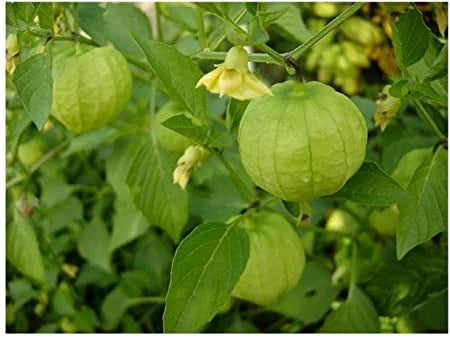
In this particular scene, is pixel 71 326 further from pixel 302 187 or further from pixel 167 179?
pixel 302 187

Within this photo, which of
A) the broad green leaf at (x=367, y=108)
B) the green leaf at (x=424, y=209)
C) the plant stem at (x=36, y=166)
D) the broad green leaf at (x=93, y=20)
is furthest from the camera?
the plant stem at (x=36, y=166)

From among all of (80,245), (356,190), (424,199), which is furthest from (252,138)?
(80,245)

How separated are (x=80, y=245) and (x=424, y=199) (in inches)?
30.2

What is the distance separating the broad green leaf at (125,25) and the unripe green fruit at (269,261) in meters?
0.32

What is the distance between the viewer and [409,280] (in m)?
1.14

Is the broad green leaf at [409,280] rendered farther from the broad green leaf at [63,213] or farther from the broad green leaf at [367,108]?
the broad green leaf at [63,213]

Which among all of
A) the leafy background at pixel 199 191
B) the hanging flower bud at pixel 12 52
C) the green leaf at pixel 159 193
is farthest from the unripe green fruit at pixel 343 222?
the hanging flower bud at pixel 12 52

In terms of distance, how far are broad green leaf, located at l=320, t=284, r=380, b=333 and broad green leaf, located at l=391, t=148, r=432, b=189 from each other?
22 cm

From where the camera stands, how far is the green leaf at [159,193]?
1.10 meters

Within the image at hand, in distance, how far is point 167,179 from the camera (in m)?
1.12

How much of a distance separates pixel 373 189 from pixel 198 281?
0.21 metres

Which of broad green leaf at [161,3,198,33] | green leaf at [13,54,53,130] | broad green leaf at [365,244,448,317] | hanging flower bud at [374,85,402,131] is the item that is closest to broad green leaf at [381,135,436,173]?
broad green leaf at [365,244,448,317]

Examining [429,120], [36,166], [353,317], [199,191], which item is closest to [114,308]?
[36,166]

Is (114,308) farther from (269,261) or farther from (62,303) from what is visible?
(269,261)
